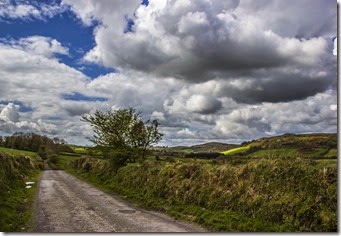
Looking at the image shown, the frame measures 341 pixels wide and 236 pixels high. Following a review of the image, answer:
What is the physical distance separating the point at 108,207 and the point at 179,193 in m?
4.11

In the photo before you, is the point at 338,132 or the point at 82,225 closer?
the point at 338,132

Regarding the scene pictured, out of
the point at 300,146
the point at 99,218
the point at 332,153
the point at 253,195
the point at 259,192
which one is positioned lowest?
the point at 99,218

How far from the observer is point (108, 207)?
752 inches

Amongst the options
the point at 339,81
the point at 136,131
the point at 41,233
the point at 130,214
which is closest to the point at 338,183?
the point at 339,81

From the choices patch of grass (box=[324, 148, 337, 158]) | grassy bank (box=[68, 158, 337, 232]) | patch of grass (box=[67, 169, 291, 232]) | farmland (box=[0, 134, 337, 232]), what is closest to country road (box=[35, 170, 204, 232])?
patch of grass (box=[67, 169, 291, 232])

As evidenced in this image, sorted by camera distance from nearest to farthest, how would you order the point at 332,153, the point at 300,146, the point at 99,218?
1. the point at 332,153
2. the point at 99,218
3. the point at 300,146

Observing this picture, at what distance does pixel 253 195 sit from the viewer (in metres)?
16.1

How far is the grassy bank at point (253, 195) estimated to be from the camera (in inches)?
524

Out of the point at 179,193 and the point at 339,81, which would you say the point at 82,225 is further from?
the point at 339,81

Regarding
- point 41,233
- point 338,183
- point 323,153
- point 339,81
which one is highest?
point 339,81

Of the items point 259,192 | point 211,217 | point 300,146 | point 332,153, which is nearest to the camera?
point 332,153

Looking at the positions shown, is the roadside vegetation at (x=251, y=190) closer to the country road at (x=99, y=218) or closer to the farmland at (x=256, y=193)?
the farmland at (x=256, y=193)

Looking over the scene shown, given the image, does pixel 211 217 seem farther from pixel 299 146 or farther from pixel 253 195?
pixel 299 146

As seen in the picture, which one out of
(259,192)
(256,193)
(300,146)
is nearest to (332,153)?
(259,192)
